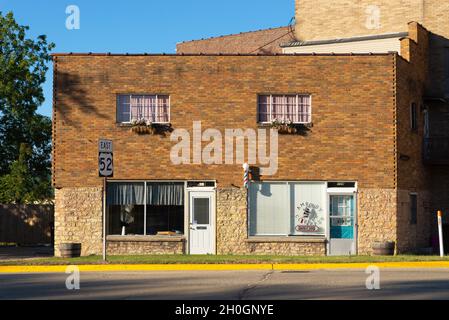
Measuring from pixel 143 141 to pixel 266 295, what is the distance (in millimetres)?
14457

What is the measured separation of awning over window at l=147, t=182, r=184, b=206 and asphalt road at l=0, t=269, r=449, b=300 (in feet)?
24.6

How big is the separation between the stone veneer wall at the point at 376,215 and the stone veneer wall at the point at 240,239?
1.62m

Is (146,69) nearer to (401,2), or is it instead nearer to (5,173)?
(401,2)

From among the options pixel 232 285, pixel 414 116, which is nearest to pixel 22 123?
pixel 414 116

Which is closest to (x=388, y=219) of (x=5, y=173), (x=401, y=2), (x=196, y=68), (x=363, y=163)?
(x=363, y=163)

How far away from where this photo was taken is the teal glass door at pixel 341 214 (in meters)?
29.0

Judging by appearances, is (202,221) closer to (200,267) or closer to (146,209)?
(146,209)

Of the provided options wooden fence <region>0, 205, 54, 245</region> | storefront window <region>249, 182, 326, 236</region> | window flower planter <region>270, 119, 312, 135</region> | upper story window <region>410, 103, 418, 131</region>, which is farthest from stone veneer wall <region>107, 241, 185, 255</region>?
wooden fence <region>0, 205, 54, 245</region>

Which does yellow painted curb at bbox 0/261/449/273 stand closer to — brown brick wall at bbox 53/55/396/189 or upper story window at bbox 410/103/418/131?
brown brick wall at bbox 53/55/396/189

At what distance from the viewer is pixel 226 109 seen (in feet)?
95.1

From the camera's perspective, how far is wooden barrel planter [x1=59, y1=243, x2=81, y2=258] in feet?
86.9

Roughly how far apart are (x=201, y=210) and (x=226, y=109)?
375 cm

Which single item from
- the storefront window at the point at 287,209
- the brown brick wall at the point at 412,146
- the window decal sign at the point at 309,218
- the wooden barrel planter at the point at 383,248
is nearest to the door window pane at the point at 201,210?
the storefront window at the point at 287,209

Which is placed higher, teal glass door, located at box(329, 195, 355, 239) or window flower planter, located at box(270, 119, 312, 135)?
window flower planter, located at box(270, 119, 312, 135)
